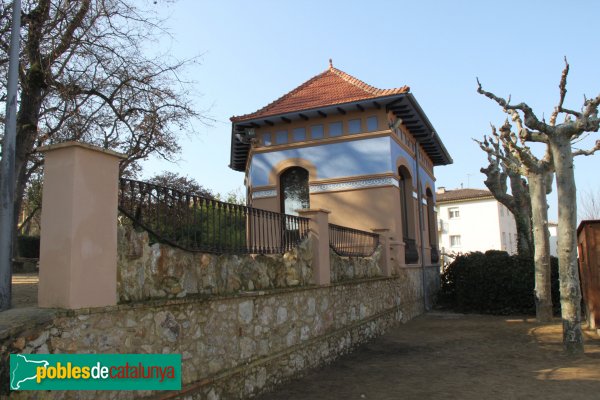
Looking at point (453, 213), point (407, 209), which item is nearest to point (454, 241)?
point (453, 213)

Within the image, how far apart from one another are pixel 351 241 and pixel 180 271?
20.3ft

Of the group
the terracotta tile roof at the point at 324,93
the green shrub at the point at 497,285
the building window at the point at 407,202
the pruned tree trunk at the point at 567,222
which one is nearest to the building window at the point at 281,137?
the terracotta tile roof at the point at 324,93

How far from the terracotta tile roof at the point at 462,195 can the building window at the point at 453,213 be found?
101cm

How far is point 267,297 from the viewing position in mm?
6703

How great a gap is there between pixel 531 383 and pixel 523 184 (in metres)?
11.8

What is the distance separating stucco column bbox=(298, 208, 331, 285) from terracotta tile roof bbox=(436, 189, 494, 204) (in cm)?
3948

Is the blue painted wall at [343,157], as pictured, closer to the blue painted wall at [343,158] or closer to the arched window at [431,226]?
the blue painted wall at [343,158]

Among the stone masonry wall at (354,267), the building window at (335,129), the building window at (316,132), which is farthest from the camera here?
the building window at (316,132)

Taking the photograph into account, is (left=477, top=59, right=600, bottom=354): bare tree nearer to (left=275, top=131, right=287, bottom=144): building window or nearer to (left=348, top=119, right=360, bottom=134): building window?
(left=348, top=119, right=360, bottom=134): building window

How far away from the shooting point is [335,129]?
1484cm

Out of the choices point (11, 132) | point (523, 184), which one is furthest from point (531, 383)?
point (523, 184)

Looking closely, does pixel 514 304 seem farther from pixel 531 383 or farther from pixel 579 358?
pixel 531 383

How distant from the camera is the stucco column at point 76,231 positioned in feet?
12.7

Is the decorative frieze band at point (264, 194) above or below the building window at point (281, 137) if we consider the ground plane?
below
